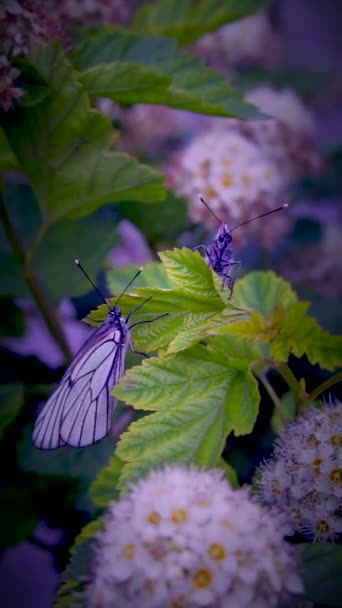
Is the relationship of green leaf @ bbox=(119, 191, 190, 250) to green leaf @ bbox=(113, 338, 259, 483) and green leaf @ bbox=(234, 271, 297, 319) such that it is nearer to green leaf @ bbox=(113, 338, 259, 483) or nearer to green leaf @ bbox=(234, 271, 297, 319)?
green leaf @ bbox=(234, 271, 297, 319)

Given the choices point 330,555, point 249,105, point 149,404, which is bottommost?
point 330,555

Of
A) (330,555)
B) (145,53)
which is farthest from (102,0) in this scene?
(330,555)

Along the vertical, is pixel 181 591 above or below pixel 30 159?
below

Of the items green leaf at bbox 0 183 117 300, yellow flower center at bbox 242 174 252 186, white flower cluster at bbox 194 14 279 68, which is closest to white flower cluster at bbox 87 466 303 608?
green leaf at bbox 0 183 117 300

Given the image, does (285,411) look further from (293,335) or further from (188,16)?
(188,16)

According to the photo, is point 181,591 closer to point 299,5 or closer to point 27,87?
point 27,87
